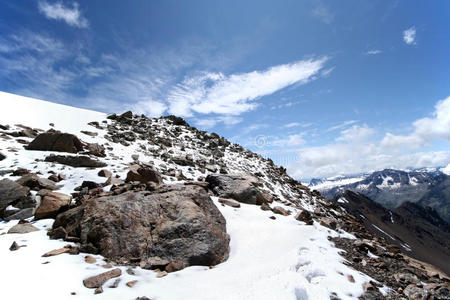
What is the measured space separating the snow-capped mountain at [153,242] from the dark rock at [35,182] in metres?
0.05

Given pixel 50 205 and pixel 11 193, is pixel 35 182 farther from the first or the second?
pixel 50 205

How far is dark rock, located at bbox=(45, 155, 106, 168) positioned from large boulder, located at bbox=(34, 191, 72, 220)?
4.88 m

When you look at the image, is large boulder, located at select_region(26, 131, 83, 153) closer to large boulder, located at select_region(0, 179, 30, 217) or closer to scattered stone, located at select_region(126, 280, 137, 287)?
large boulder, located at select_region(0, 179, 30, 217)

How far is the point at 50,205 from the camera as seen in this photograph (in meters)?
10.4

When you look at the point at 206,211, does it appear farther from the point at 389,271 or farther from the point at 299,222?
the point at 389,271

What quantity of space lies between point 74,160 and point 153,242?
10472mm

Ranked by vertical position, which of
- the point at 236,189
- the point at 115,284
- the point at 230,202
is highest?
the point at 236,189

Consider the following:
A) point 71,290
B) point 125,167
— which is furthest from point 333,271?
point 125,167

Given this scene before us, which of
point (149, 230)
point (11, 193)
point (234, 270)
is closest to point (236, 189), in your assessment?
point (149, 230)

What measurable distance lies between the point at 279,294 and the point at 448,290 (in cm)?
669

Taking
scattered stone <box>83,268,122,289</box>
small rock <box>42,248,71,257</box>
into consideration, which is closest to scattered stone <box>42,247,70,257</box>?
small rock <box>42,248,71,257</box>

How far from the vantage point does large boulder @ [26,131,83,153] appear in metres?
16.7

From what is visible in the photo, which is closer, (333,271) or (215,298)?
(215,298)

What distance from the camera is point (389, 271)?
9516 millimetres
